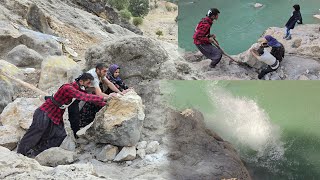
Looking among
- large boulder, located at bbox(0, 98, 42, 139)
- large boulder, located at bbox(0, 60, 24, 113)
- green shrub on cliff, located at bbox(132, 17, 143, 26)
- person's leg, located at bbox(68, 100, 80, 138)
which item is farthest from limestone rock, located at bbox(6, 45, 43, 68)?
green shrub on cliff, located at bbox(132, 17, 143, 26)

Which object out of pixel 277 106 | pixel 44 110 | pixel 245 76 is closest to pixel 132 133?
pixel 44 110

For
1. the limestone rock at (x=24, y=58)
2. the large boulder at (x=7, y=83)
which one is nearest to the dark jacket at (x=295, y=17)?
the large boulder at (x=7, y=83)

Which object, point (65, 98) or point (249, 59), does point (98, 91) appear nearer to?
point (65, 98)

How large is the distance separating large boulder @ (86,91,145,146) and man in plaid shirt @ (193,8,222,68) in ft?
3.20

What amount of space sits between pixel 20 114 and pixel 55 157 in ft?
4.03

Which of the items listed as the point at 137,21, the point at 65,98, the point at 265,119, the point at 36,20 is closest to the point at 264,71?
the point at 265,119

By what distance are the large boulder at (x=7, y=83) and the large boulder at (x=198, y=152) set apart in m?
2.39

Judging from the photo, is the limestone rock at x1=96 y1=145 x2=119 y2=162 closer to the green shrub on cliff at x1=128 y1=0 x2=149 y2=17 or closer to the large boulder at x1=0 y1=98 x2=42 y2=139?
the large boulder at x1=0 y1=98 x2=42 y2=139

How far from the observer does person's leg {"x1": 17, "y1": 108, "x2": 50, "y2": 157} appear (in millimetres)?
4996

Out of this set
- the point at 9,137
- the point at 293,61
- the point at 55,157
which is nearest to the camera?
the point at 293,61

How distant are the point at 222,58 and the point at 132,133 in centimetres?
113

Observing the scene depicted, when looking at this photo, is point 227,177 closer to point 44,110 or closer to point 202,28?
point 202,28

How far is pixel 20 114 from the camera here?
5668mm

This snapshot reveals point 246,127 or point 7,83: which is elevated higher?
point 246,127
